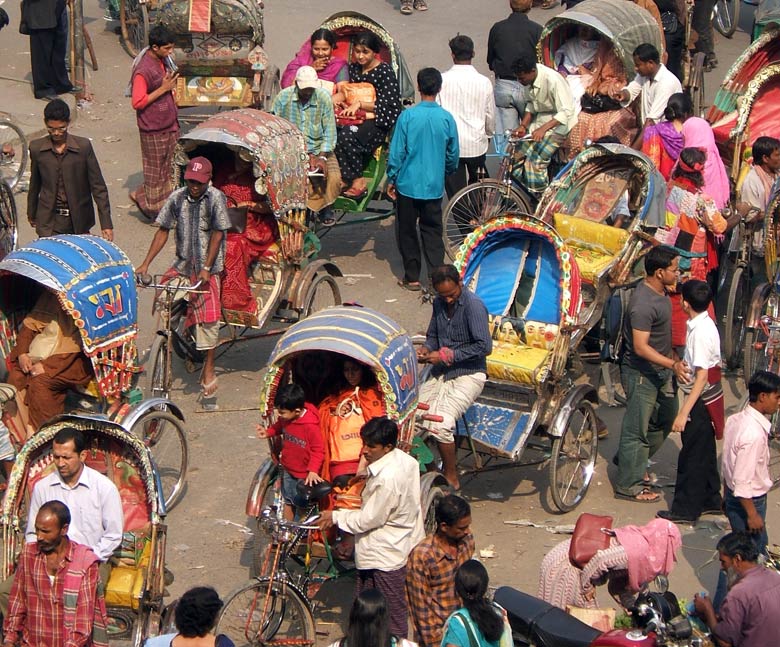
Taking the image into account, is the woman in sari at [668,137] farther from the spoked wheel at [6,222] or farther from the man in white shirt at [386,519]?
the man in white shirt at [386,519]

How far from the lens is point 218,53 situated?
1612 cm

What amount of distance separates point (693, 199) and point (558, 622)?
496 centimetres

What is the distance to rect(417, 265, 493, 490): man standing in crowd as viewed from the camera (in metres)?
9.36

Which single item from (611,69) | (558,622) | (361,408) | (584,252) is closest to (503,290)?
(584,252)

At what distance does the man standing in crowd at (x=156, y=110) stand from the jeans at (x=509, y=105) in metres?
3.17

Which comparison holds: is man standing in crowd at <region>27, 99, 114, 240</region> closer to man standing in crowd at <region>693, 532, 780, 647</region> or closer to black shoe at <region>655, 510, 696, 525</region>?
black shoe at <region>655, 510, 696, 525</region>

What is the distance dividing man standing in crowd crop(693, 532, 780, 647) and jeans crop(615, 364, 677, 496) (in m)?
2.70

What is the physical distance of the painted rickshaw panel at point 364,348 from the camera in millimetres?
8461

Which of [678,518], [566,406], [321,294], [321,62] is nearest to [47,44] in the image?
[321,62]

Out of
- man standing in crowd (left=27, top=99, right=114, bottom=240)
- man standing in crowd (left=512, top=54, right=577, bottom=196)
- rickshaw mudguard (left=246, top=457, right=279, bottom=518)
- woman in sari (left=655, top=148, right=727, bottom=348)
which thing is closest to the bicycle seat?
rickshaw mudguard (left=246, top=457, right=279, bottom=518)

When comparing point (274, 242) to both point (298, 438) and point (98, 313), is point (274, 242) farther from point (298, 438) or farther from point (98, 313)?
point (298, 438)

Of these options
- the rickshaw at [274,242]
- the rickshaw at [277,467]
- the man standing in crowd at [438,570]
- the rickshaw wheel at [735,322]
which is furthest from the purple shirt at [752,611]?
the rickshaw at [274,242]

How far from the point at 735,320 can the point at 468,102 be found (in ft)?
11.4

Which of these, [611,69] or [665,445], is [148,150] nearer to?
[611,69]
